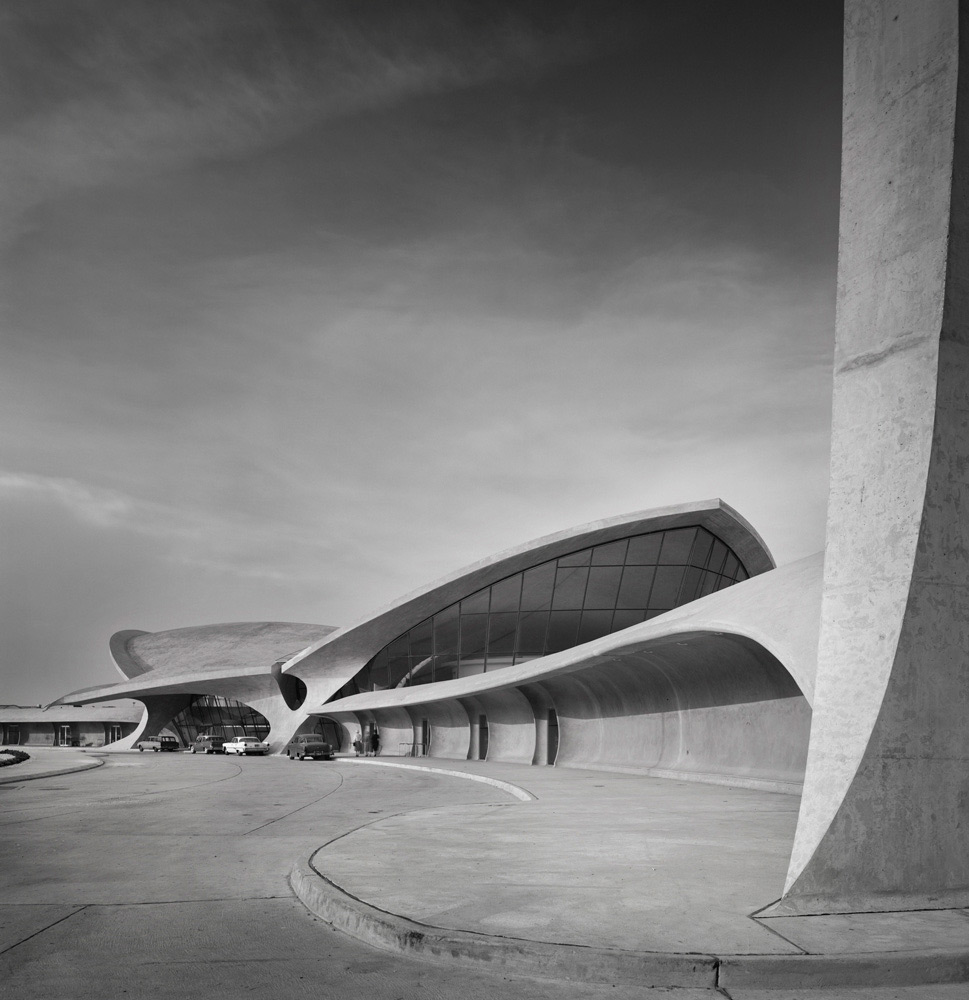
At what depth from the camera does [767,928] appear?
5.89 meters

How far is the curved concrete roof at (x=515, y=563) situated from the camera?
38469 millimetres

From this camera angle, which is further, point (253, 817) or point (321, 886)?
point (253, 817)

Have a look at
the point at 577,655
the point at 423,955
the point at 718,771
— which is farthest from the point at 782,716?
the point at 423,955

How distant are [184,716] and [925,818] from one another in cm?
7030

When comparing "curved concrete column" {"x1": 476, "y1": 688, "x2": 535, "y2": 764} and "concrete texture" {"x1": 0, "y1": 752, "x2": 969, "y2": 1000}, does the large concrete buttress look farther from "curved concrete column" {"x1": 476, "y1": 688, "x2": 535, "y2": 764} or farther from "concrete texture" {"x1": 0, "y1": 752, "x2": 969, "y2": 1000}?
"curved concrete column" {"x1": 476, "y1": 688, "x2": 535, "y2": 764}

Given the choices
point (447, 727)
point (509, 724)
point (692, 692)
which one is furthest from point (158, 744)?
point (692, 692)

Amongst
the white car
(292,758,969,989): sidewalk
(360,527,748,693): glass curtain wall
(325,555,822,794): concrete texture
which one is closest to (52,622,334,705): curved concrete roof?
the white car

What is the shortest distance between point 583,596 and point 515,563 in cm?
333

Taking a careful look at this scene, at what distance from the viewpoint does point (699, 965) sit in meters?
5.14

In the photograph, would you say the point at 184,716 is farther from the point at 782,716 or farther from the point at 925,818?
the point at 925,818

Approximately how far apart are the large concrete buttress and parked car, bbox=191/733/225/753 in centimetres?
5376

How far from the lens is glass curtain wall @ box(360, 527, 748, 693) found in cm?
4012

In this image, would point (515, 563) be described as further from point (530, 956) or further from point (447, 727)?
point (530, 956)

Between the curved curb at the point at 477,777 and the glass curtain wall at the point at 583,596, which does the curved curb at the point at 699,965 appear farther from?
the glass curtain wall at the point at 583,596
